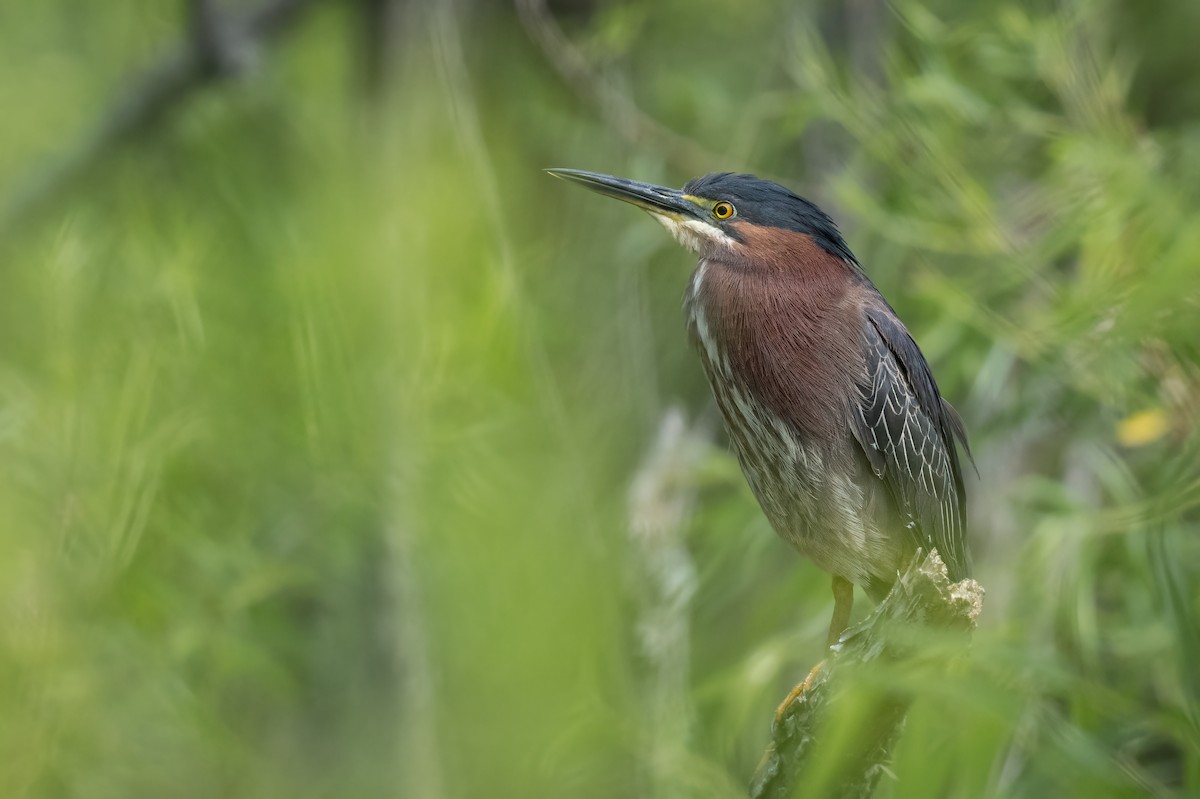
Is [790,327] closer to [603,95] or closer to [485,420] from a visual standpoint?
[603,95]

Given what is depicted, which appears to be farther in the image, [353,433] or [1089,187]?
[1089,187]

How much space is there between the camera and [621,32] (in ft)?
10.1

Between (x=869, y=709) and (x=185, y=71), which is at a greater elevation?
(x=185, y=71)

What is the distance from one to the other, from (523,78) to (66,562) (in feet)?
10.4

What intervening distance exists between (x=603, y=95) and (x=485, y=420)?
2472 mm

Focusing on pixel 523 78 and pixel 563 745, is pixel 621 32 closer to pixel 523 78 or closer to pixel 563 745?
pixel 523 78

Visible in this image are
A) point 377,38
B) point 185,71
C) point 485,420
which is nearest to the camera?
point 485,420

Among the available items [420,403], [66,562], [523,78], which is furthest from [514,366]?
[523,78]

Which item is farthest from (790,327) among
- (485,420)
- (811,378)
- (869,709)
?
(485,420)

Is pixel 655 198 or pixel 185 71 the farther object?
pixel 185 71

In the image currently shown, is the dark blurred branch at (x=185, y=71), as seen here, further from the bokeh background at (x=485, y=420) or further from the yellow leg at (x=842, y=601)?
the yellow leg at (x=842, y=601)

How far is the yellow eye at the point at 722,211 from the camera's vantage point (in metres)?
2.37

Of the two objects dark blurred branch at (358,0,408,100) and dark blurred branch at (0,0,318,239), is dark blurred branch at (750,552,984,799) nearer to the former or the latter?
dark blurred branch at (358,0,408,100)

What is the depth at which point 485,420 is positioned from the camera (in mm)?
625
